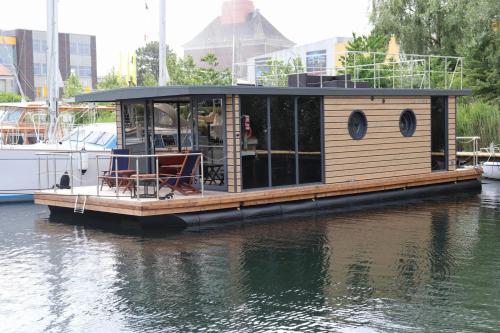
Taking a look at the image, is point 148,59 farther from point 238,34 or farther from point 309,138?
point 309,138

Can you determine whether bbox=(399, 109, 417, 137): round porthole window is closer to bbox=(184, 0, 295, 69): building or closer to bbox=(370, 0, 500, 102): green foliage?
bbox=(370, 0, 500, 102): green foliage

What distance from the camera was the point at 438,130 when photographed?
17.0 meters

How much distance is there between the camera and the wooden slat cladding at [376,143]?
14.6 metres

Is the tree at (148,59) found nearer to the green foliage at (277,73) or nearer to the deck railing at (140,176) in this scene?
the green foliage at (277,73)

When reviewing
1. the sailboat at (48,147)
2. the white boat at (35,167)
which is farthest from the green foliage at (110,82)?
the white boat at (35,167)

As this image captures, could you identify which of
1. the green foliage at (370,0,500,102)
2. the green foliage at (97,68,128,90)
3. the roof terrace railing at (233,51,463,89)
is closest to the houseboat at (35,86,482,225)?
the roof terrace railing at (233,51,463,89)

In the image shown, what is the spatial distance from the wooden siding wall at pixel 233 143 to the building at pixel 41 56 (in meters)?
57.4

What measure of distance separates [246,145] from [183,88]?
71.5 inches

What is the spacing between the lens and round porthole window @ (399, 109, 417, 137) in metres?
16.2

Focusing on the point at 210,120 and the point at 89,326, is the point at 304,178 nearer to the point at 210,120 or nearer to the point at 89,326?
the point at 210,120

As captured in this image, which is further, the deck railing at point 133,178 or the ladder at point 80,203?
the ladder at point 80,203

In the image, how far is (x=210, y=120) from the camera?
13539 mm

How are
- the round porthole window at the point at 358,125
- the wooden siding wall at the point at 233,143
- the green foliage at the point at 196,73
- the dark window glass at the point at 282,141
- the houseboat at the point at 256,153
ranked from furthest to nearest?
the green foliage at the point at 196,73 → the round porthole window at the point at 358,125 → the dark window glass at the point at 282,141 → the wooden siding wall at the point at 233,143 → the houseboat at the point at 256,153

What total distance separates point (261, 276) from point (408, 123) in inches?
346
